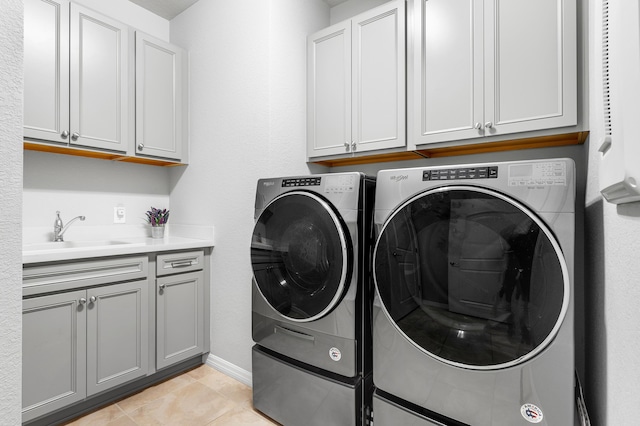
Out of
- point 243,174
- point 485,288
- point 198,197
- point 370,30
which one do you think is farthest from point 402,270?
point 198,197

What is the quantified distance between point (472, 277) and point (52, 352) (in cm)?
203

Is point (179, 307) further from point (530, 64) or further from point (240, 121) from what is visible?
point (530, 64)

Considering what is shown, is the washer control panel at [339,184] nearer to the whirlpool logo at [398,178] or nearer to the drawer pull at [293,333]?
the whirlpool logo at [398,178]

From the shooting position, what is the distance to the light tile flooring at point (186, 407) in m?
1.73

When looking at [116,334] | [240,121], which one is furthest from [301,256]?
[116,334]

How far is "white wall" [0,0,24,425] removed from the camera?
0.73 meters

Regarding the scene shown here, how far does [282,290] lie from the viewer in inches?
64.9

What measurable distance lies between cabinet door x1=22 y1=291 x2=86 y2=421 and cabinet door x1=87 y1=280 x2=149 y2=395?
4 centimetres

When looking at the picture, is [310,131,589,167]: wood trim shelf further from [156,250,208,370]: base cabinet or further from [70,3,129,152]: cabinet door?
[70,3,129,152]: cabinet door

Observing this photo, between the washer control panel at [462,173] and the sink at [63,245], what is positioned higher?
the washer control panel at [462,173]

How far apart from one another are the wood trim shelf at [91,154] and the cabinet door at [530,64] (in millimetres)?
2249

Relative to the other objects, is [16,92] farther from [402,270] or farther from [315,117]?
[315,117]

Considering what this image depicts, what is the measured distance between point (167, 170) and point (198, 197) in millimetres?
550

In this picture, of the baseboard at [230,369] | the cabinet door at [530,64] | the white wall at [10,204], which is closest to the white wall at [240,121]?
the baseboard at [230,369]
